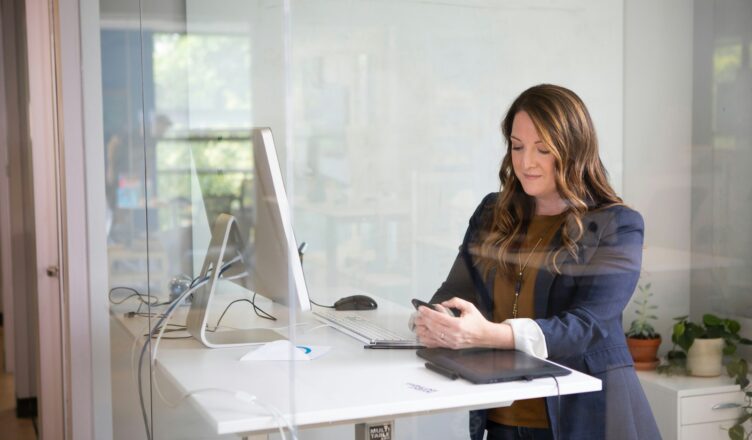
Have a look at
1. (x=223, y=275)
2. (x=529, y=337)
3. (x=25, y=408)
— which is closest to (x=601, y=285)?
(x=529, y=337)

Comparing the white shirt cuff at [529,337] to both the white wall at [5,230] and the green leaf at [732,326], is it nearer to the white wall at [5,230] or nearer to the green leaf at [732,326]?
the green leaf at [732,326]

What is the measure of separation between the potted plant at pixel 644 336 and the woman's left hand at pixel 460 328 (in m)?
0.19

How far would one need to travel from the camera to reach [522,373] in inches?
50.6

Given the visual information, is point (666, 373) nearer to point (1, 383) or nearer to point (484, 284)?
point (484, 284)

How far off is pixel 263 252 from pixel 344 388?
25cm

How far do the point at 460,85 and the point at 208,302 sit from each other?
0.69m

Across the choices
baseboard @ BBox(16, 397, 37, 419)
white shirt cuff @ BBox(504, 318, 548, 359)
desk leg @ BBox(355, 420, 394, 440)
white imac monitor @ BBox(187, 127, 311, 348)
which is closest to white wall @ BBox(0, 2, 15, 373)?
baseboard @ BBox(16, 397, 37, 419)

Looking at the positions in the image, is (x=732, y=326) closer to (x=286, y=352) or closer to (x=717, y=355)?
(x=717, y=355)

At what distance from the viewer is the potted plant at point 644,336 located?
109 cm

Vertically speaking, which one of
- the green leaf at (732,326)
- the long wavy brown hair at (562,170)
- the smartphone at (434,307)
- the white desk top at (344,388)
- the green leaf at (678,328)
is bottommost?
the white desk top at (344,388)

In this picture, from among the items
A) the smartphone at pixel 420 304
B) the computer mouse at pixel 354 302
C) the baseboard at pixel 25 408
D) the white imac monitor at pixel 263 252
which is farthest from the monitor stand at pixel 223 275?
the baseboard at pixel 25 408

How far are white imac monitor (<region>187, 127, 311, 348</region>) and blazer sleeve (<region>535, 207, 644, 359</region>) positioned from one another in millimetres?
382

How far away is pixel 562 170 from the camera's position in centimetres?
113

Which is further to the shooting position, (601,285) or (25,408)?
(25,408)
